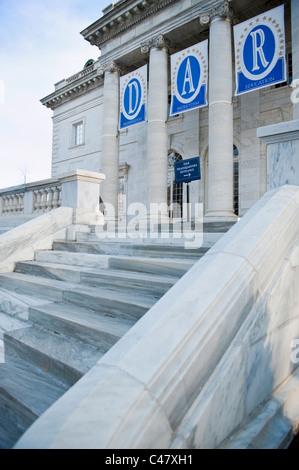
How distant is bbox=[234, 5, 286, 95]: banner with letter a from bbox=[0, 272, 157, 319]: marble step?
9.01m

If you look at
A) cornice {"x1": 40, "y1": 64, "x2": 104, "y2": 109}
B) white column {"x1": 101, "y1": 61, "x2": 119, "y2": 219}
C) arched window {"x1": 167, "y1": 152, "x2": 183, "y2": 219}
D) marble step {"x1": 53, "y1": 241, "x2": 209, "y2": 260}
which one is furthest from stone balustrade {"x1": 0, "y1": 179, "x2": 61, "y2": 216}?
cornice {"x1": 40, "y1": 64, "x2": 104, "y2": 109}

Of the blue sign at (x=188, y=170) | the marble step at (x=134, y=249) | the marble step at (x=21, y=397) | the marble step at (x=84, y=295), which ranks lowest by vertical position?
the marble step at (x=21, y=397)

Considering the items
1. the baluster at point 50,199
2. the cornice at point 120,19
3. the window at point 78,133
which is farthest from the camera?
the window at point 78,133

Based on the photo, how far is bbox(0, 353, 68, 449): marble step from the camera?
2061 mm

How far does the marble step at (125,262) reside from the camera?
3557 mm

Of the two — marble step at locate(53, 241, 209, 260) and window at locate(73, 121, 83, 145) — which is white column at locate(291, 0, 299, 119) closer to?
marble step at locate(53, 241, 209, 260)

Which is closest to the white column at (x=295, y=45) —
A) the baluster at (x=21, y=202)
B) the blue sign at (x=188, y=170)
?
the blue sign at (x=188, y=170)

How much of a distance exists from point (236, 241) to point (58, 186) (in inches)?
230

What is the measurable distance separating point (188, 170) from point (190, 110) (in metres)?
4.23

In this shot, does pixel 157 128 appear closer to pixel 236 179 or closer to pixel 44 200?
pixel 236 179

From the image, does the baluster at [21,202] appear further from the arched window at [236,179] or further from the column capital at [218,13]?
the arched window at [236,179]

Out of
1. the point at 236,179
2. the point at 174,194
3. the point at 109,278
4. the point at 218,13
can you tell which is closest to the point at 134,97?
the point at 218,13
